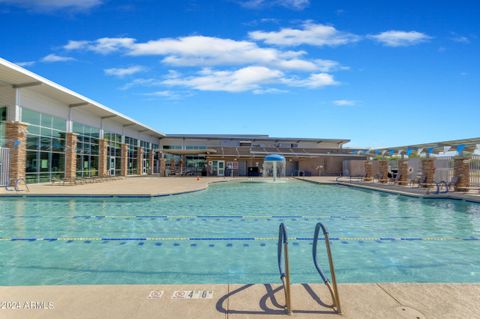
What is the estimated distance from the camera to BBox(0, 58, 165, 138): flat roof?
16.2 metres

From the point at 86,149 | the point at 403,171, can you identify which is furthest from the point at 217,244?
the point at 86,149

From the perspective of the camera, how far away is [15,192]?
1531 cm

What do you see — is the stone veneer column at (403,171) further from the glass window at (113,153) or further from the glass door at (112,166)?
the glass door at (112,166)

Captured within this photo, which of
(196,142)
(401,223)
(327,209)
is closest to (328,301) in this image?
(401,223)

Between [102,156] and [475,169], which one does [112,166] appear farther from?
[475,169]

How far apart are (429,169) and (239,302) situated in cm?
2182

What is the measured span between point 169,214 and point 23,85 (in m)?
13.1

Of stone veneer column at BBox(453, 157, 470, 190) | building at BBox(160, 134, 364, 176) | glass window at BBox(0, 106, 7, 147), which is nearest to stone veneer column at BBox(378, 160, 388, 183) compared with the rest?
stone veneer column at BBox(453, 157, 470, 190)

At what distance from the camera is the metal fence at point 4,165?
1761 centimetres

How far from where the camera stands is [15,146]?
701 inches

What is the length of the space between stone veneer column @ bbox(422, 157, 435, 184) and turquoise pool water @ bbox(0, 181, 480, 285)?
9832mm

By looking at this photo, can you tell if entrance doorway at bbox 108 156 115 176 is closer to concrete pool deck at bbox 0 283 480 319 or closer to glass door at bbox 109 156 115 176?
glass door at bbox 109 156 115 176

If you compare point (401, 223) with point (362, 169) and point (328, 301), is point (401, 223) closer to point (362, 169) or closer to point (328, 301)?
point (328, 301)

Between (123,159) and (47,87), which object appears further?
(123,159)
